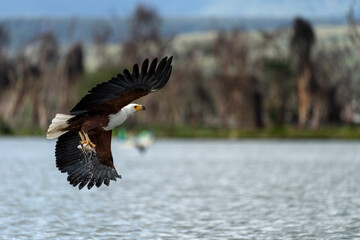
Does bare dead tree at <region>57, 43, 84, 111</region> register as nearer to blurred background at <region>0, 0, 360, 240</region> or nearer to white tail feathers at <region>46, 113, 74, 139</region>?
blurred background at <region>0, 0, 360, 240</region>

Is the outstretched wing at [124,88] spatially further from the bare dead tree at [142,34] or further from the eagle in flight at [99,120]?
the bare dead tree at [142,34]

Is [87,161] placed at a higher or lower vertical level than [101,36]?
lower

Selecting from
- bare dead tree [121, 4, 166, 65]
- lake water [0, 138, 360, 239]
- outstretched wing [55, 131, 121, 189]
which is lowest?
lake water [0, 138, 360, 239]

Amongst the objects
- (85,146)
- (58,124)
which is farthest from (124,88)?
(58,124)

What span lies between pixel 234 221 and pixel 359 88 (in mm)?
102691

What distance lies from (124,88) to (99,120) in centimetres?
63

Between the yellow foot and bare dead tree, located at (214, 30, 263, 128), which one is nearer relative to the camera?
the yellow foot

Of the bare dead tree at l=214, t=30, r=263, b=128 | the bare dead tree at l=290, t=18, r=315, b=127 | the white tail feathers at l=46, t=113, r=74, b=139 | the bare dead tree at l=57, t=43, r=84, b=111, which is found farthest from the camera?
the bare dead tree at l=57, t=43, r=84, b=111

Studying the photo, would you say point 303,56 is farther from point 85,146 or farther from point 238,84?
point 85,146

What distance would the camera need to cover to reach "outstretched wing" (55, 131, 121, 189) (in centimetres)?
1132

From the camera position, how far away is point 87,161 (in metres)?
11.6

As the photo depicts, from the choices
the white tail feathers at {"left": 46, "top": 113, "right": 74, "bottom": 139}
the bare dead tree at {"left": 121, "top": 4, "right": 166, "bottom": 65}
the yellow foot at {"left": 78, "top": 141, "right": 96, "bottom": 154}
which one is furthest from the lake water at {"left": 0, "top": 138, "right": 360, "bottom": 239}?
the bare dead tree at {"left": 121, "top": 4, "right": 166, "bottom": 65}

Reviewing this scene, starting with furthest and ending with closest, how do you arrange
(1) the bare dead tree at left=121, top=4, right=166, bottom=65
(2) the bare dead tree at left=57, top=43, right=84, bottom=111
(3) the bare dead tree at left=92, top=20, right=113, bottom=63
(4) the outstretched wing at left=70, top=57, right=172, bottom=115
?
1. (3) the bare dead tree at left=92, top=20, right=113, bottom=63
2. (1) the bare dead tree at left=121, top=4, right=166, bottom=65
3. (2) the bare dead tree at left=57, top=43, right=84, bottom=111
4. (4) the outstretched wing at left=70, top=57, right=172, bottom=115

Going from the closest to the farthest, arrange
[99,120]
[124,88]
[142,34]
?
1. [124,88]
2. [99,120]
3. [142,34]
